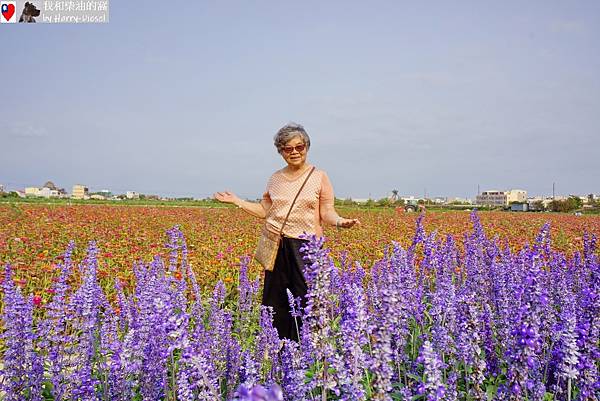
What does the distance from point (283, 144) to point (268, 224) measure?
0.79m

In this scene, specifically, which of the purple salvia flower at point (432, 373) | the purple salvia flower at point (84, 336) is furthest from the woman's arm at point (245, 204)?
the purple salvia flower at point (432, 373)

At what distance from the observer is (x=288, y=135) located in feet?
14.6

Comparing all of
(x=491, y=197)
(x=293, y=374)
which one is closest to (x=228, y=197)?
(x=293, y=374)

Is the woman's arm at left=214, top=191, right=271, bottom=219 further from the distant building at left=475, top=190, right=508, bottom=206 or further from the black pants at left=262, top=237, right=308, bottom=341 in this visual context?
the distant building at left=475, top=190, right=508, bottom=206

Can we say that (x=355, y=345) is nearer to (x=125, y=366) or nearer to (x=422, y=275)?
(x=125, y=366)

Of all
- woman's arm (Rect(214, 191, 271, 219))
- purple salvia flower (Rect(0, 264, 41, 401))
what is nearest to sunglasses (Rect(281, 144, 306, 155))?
woman's arm (Rect(214, 191, 271, 219))

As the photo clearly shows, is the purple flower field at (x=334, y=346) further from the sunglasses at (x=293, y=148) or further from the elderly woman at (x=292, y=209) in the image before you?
the sunglasses at (x=293, y=148)

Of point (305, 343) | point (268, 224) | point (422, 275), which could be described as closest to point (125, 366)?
point (305, 343)

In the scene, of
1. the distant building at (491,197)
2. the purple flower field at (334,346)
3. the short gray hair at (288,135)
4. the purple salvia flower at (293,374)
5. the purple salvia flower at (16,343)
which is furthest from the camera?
the distant building at (491,197)

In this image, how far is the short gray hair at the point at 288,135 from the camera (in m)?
4.46

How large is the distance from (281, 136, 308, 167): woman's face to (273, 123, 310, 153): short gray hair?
1.1 inches

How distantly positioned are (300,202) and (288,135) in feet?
2.07

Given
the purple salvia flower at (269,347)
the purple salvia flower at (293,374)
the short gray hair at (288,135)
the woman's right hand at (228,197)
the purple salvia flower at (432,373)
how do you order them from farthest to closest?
the woman's right hand at (228,197)
the short gray hair at (288,135)
the purple salvia flower at (269,347)
the purple salvia flower at (293,374)
the purple salvia flower at (432,373)

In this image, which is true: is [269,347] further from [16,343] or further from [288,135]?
[288,135]
